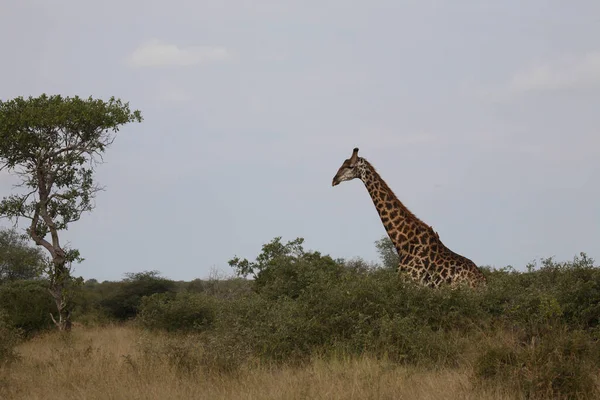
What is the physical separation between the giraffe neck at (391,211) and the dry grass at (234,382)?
518 cm

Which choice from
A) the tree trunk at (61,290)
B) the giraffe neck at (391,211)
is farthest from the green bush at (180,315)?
the giraffe neck at (391,211)

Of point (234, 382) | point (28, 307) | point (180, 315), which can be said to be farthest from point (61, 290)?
point (234, 382)

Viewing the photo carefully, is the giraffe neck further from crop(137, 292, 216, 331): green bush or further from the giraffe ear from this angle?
crop(137, 292, 216, 331): green bush

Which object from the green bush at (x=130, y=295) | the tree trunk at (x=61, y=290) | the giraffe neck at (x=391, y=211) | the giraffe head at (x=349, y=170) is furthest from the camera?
the green bush at (x=130, y=295)

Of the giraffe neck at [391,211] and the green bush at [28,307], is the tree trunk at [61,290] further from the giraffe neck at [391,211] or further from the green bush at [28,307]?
the giraffe neck at [391,211]

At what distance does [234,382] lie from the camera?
9016 mm

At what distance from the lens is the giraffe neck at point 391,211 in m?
15.0

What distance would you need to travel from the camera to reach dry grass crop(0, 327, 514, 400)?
8039 millimetres

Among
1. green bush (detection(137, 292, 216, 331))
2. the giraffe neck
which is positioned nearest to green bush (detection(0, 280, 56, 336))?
green bush (detection(137, 292, 216, 331))

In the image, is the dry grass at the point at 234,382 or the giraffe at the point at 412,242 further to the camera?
the giraffe at the point at 412,242

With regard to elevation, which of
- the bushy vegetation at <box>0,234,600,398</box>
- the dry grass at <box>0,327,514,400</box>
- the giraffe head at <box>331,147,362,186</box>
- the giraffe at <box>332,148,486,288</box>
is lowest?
the dry grass at <box>0,327,514,400</box>

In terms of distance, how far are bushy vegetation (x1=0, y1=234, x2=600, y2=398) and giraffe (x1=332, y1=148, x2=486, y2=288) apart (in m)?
0.95

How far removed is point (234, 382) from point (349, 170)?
742 cm

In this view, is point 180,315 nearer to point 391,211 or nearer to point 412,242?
point 391,211
